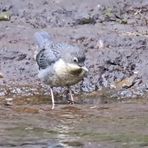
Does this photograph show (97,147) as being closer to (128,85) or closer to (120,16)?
(128,85)

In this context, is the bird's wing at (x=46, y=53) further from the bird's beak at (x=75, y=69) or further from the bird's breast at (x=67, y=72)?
the bird's beak at (x=75, y=69)

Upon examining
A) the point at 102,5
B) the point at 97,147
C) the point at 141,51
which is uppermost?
the point at 102,5

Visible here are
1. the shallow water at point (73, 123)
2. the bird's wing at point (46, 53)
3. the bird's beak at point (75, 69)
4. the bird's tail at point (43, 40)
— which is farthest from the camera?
the bird's tail at point (43, 40)

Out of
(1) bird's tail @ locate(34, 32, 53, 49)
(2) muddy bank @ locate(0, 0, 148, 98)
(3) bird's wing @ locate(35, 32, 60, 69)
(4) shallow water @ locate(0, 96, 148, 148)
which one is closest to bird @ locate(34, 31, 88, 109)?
(3) bird's wing @ locate(35, 32, 60, 69)

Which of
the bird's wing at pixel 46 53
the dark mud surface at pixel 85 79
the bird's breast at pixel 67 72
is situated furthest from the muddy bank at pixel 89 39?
the bird's breast at pixel 67 72

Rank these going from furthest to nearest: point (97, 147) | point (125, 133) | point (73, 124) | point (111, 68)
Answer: point (111, 68) < point (73, 124) < point (125, 133) < point (97, 147)

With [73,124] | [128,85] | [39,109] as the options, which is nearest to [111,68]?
[128,85]

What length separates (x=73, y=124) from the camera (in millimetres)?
7512

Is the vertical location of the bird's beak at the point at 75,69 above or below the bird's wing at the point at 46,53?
below

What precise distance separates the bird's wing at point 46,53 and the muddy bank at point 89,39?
1.75 feet

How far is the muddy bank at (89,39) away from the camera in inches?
383

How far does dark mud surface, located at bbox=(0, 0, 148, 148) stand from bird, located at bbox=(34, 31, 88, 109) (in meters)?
0.31

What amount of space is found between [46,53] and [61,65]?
0.52m

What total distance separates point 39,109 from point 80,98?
1010 millimetres
